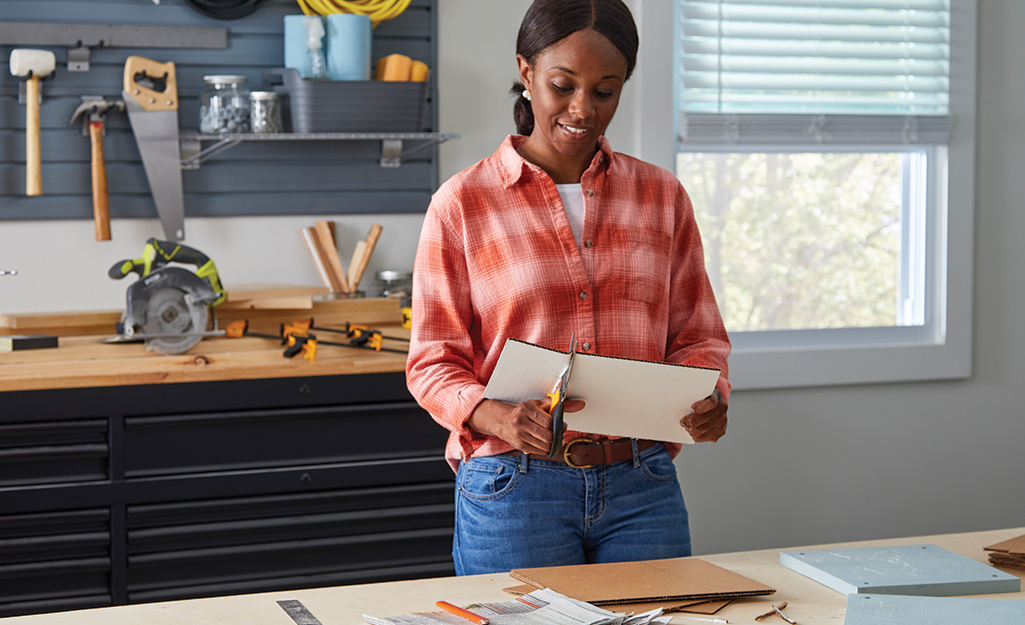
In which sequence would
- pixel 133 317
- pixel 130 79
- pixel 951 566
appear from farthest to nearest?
pixel 130 79 < pixel 133 317 < pixel 951 566

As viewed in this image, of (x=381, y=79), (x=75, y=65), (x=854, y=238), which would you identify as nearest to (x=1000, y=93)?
(x=854, y=238)

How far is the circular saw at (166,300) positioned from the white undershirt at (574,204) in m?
1.22

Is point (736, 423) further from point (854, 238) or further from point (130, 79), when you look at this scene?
point (130, 79)

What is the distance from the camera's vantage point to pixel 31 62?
2.60 meters

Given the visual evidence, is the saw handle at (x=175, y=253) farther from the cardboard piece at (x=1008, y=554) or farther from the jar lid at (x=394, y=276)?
the cardboard piece at (x=1008, y=554)

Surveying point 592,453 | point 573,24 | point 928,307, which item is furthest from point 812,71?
point 592,453

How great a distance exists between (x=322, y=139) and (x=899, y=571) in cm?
210

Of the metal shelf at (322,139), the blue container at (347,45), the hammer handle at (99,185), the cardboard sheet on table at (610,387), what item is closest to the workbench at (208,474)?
the hammer handle at (99,185)

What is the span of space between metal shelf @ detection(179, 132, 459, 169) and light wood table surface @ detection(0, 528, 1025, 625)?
1.68m

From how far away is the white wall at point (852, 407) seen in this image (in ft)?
9.80

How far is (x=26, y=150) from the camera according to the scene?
2.68 metres

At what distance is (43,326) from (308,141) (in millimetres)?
905

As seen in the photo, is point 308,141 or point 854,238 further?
point 854,238

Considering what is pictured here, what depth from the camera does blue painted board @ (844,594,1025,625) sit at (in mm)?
1115
